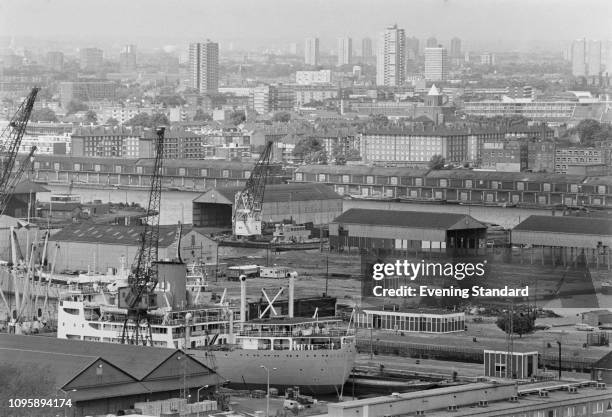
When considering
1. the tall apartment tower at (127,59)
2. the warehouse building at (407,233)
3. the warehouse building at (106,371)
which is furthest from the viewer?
the tall apartment tower at (127,59)

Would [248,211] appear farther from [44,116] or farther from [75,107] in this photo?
[75,107]

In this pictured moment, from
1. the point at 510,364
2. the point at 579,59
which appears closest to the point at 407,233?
the point at 510,364

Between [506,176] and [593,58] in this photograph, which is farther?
[593,58]

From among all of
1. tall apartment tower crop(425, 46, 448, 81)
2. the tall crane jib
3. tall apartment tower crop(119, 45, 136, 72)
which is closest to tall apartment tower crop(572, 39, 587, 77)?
tall apartment tower crop(425, 46, 448, 81)

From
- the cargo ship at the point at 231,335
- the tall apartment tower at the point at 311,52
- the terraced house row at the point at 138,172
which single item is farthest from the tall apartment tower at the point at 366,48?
the cargo ship at the point at 231,335

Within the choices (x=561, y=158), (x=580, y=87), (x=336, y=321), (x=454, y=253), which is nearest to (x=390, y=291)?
(x=336, y=321)

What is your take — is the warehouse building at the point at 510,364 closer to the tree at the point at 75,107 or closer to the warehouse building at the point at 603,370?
the warehouse building at the point at 603,370
